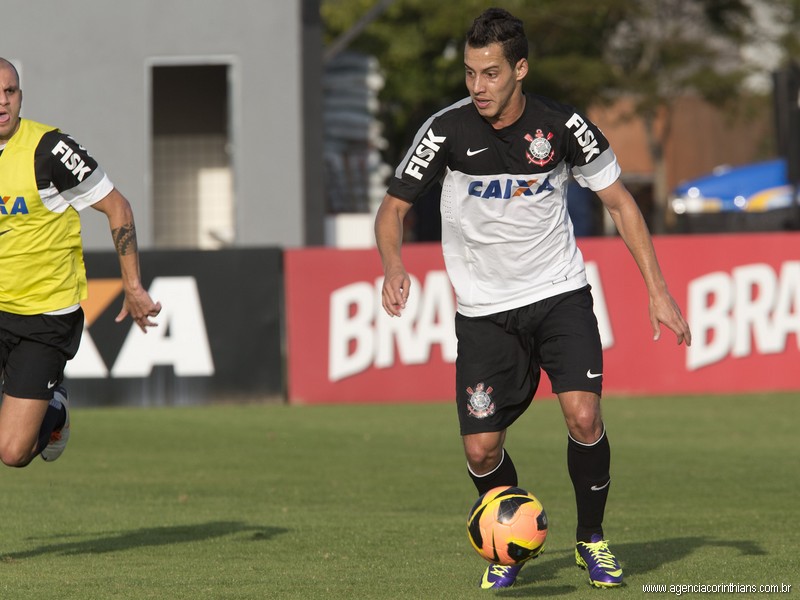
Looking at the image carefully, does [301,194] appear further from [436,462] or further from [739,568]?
[739,568]

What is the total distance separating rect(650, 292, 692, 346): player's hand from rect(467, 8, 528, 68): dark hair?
1.17 metres

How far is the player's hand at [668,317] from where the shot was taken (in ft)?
22.0

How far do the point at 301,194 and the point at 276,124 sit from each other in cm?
98

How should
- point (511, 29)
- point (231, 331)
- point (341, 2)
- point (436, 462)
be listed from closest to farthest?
1. point (511, 29)
2. point (436, 462)
3. point (231, 331)
4. point (341, 2)

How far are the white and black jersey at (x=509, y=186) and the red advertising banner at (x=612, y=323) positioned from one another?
9.16m

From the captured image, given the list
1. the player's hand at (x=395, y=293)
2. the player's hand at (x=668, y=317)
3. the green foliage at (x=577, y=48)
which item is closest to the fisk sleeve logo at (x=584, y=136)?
the player's hand at (x=668, y=317)

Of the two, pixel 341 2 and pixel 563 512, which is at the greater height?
pixel 341 2

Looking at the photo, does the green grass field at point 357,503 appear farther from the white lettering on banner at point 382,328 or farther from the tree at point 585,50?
the tree at point 585,50

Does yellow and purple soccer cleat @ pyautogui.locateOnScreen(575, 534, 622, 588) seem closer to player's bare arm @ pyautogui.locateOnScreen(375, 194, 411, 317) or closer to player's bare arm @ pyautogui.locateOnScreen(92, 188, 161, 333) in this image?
player's bare arm @ pyautogui.locateOnScreen(375, 194, 411, 317)

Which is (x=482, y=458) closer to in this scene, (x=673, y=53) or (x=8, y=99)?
(x=8, y=99)

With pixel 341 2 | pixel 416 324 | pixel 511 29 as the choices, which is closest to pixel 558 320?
pixel 511 29

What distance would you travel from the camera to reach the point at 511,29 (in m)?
6.83

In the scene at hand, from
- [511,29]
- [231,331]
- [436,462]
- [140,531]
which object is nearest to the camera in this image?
[511,29]

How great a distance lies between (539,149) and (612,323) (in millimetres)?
9962
